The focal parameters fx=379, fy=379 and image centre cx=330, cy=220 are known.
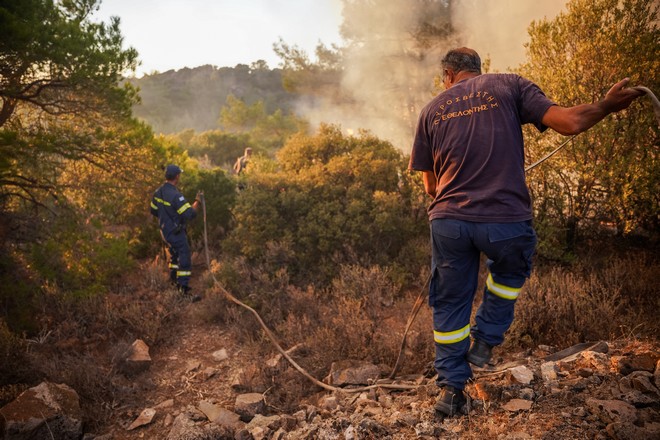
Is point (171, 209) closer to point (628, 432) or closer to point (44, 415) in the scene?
point (44, 415)

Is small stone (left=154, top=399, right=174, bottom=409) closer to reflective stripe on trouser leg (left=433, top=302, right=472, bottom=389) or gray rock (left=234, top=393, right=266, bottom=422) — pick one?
gray rock (left=234, top=393, right=266, bottom=422)

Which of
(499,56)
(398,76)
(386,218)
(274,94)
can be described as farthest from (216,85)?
(386,218)

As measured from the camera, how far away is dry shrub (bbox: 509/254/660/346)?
136 inches

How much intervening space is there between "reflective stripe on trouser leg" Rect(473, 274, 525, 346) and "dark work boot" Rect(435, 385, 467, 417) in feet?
1.25

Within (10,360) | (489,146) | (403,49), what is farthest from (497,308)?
(403,49)

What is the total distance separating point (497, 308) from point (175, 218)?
5499mm

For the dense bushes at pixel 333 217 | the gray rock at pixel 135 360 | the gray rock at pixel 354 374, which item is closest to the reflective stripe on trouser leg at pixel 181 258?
the dense bushes at pixel 333 217

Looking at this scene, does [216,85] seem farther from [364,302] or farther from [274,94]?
[364,302]

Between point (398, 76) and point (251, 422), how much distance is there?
622 inches

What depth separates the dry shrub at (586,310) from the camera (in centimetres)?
346

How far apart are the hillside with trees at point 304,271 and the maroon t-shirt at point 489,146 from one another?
4.15ft

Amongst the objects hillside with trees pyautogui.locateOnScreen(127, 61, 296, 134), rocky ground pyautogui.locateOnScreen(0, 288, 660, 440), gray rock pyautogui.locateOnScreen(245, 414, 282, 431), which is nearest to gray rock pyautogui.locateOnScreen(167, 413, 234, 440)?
rocky ground pyautogui.locateOnScreen(0, 288, 660, 440)

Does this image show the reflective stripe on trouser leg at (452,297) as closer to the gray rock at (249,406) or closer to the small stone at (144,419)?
the gray rock at (249,406)

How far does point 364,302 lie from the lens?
4.97 metres
